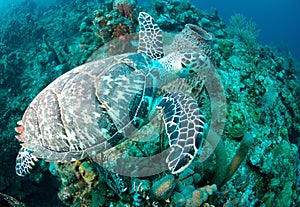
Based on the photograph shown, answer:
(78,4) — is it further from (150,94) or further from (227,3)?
(227,3)

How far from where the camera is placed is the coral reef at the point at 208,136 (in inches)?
99.0

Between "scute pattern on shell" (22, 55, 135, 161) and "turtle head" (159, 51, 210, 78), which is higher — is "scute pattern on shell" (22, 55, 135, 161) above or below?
below

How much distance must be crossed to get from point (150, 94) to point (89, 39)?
300 cm

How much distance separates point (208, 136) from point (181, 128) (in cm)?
69

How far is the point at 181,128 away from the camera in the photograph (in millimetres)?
2152

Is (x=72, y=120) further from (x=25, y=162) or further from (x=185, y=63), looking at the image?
(x=185, y=63)

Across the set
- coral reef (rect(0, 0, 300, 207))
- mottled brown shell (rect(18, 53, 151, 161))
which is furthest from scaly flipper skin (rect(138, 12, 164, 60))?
mottled brown shell (rect(18, 53, 151, 161))

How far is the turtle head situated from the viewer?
2771mm

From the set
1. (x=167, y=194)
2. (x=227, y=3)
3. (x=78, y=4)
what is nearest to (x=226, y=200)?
(x=167, y=194)

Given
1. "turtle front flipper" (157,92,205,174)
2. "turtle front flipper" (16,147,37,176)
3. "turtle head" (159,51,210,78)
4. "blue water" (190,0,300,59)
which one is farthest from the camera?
"blue water" (190,0,300,59)

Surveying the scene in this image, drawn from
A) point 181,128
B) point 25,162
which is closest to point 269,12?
point 181,128

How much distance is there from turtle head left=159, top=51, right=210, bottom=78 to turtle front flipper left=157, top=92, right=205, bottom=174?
0.42 meters

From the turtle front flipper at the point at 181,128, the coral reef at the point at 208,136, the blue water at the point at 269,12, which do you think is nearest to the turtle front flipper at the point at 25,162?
the coral reef at the point at 208,136

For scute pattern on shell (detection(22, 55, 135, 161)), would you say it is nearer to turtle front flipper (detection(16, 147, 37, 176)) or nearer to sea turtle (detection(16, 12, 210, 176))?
sea turtle (detection(16, 12, 210, 176))
